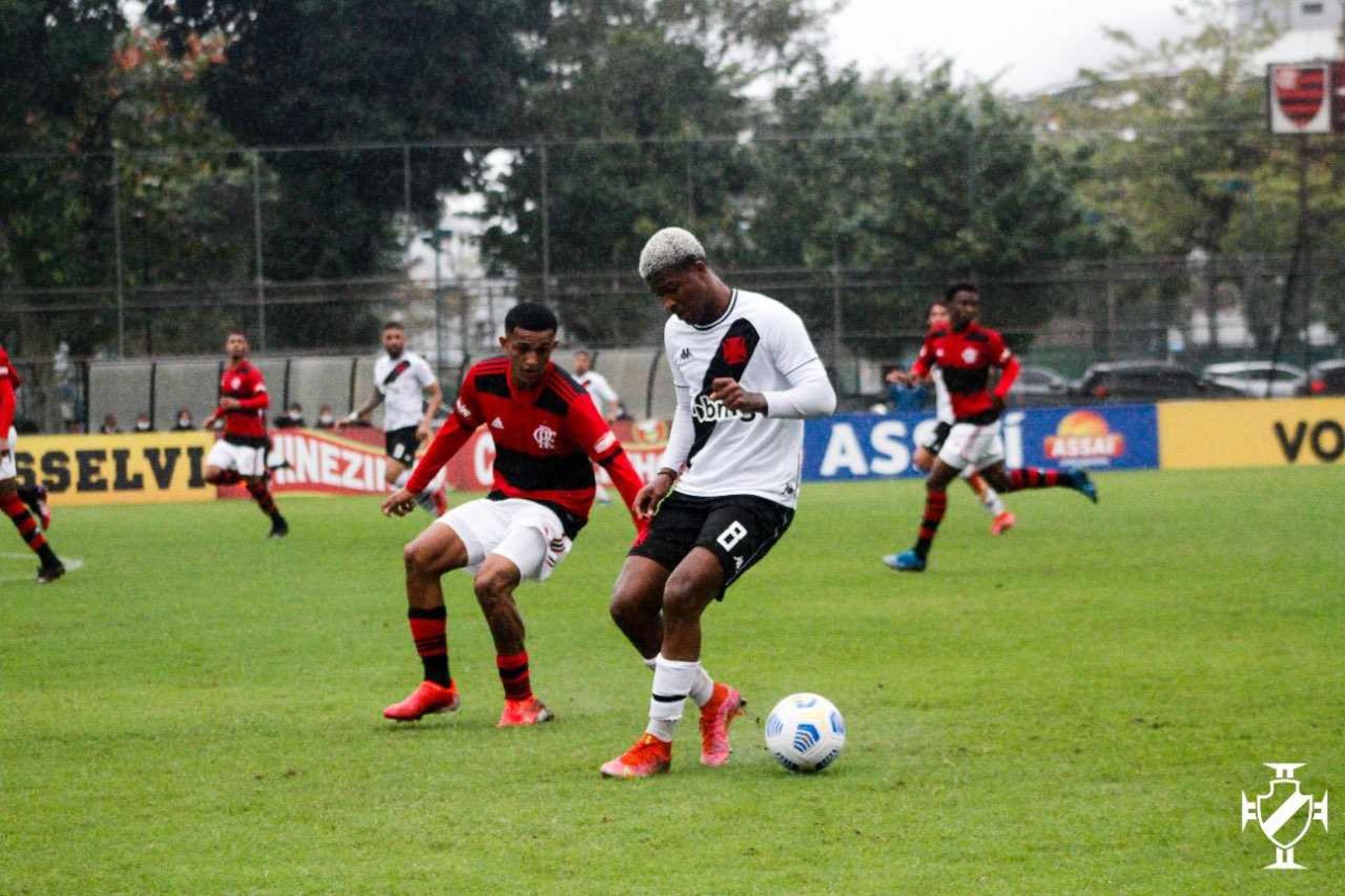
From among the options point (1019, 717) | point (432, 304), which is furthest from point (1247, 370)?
point (1019, 717)

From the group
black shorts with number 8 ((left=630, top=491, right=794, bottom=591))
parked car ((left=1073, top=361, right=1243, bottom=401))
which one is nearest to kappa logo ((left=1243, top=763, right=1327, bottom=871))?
black shorts with number 8 ((left=630, top=491, right=794, bottom=591))

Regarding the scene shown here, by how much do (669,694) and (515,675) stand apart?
1532 mm

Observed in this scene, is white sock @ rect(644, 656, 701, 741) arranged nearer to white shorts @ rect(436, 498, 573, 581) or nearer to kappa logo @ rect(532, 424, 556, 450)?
white shorts @ rect(436, 498, 573, 581)

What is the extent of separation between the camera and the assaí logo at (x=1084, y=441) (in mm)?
29531

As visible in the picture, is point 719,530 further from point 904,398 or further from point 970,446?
point 904,398

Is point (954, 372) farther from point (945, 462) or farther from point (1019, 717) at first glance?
point (1019, 717)

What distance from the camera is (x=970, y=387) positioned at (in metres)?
16.4

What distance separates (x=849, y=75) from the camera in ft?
171

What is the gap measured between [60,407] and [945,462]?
2143cm

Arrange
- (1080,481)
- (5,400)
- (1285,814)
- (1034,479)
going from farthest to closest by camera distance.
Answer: (1080,481)
(1034,479)
(5,400)
(1285,814)

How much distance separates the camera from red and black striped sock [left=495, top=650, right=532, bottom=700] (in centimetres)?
844

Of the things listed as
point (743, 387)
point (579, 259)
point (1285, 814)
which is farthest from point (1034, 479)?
point (579, 259)

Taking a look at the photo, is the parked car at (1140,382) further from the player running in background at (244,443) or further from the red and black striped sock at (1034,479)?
the player running in background at (244,443)

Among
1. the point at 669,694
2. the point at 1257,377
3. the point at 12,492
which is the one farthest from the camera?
the point at 1257,377
